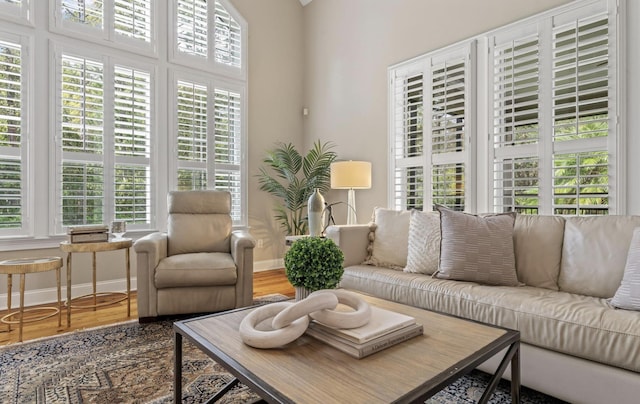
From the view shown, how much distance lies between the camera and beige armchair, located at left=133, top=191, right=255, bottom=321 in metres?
2.55

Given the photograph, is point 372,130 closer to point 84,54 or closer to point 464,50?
point 464,50

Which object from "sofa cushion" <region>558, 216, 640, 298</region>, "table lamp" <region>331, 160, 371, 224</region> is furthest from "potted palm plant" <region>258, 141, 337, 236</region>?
"sofa cushion" <region>558, 216, 640, 298</region>

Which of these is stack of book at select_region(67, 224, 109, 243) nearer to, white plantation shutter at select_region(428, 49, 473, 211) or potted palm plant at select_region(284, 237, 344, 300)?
potted palm plant at select_region(284, 237, 344, 300)

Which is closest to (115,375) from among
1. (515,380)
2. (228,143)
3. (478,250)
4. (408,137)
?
(515,380)

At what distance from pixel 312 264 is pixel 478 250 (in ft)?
3.80

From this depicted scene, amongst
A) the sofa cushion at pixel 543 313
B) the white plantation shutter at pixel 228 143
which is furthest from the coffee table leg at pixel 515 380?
the white plantation shutter at pixel 228 143

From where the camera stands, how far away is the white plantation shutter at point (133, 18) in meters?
3.54

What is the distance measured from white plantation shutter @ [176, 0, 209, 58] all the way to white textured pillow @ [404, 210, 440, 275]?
10.4 feet

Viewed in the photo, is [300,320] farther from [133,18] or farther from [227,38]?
[227,38]

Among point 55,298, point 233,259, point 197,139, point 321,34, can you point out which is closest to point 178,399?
point 233,259

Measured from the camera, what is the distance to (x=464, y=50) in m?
3.11

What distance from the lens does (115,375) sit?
185 centimetres

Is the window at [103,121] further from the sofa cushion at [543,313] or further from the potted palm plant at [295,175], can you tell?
the sofa cushion at [543,313]

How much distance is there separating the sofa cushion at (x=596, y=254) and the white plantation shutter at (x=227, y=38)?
3.89 meters
